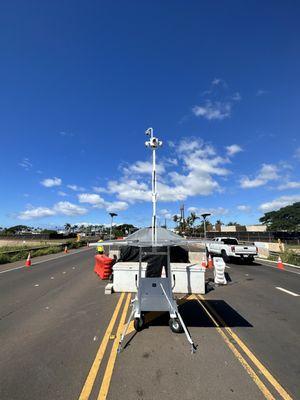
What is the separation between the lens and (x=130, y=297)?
9180mm

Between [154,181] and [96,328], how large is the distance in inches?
151

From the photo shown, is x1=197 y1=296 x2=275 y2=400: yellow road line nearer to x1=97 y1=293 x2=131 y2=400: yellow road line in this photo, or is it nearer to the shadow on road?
the shadow on road

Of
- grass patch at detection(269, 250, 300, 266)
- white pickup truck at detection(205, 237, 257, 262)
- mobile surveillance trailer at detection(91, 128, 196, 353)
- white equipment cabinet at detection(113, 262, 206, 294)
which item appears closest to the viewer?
mobile surveillance trailer at detection(91, 128, 196, 353)

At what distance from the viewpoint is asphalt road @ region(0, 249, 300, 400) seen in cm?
379

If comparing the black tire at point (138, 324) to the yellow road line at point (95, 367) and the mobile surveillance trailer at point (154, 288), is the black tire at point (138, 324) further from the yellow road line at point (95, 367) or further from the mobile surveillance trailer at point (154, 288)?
the yellow road line at point (95, 367)

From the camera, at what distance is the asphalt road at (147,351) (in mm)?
3793

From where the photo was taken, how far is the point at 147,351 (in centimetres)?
A: 498

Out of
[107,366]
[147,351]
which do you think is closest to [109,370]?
[107,366]

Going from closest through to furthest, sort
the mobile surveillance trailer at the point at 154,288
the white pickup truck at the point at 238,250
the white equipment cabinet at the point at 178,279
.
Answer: the mobile surveillance trailer at the point at 154,288 → the white equipment cabinet at the point at 178,279 → the white pickup truck at the point at 238,250

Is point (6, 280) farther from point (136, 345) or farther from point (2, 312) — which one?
point (136, 345)

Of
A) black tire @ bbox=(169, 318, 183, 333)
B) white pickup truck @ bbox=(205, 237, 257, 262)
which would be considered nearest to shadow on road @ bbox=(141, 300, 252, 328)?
black tire @ bbox=(169, 318, 183, 333)

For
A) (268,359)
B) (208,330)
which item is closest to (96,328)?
(208,330)

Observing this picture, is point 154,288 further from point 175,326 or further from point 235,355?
point 235,355

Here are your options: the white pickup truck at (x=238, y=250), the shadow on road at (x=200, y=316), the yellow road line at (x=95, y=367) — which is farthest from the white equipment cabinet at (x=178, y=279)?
the white pickup truck at (x=238, y=250)
